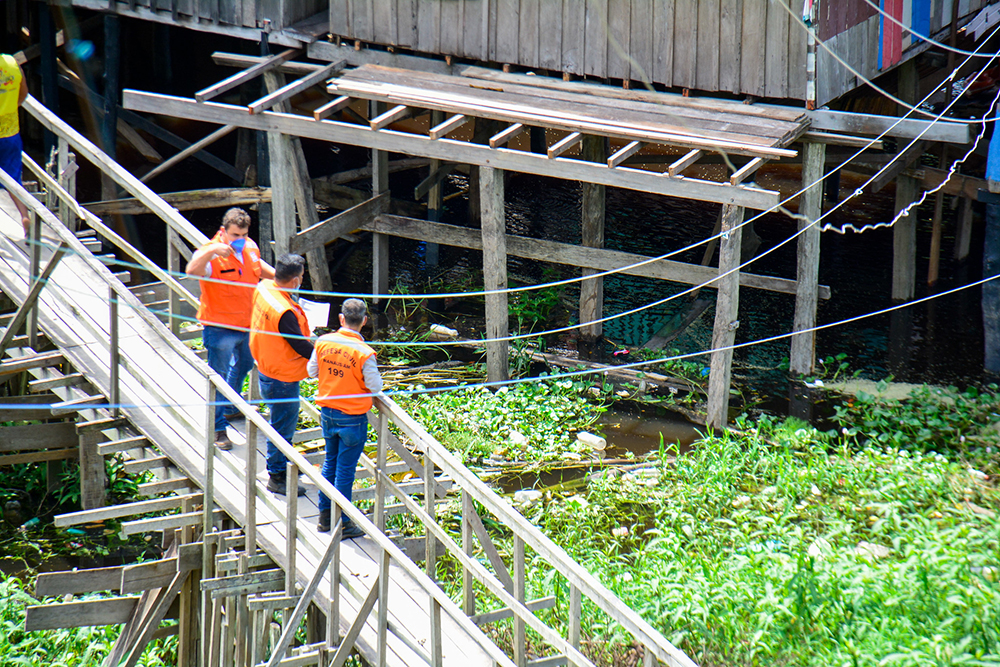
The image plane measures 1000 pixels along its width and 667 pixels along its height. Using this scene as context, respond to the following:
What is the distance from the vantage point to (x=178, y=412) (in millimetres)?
6309

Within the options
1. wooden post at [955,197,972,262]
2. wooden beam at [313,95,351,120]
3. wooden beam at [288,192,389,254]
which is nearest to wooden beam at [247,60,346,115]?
wooden beam at [313,95,351,120]

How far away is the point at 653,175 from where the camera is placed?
8.83m

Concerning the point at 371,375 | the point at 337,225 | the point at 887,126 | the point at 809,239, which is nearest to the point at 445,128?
the point at 337,225

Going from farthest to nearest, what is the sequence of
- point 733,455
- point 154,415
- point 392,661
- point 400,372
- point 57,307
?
Result: point 400,372 < point 733,455 < point 57,307 < point 154,415 < point 392,661

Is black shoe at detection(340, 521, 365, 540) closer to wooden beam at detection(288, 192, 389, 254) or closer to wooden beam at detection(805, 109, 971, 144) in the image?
wooden beam at detection(288, 192, 389, 254)

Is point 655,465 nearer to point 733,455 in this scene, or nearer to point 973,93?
point 733,455

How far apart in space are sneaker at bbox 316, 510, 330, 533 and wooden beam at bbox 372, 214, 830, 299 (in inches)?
171

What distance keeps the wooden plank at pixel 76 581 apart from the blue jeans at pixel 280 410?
41.3 inches

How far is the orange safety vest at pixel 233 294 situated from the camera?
6.10 metres

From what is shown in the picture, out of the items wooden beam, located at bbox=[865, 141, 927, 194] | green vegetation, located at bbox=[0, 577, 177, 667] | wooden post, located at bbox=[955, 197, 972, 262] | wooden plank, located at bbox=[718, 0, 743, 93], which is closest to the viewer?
green vegetation, located at bbox=[0, 577, 177, 667]

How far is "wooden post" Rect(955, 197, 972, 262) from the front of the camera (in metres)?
12.9

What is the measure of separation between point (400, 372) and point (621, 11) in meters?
4.11

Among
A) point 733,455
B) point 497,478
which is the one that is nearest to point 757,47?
point 733,455

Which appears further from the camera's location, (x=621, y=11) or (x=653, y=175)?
(x=621, y=11)
